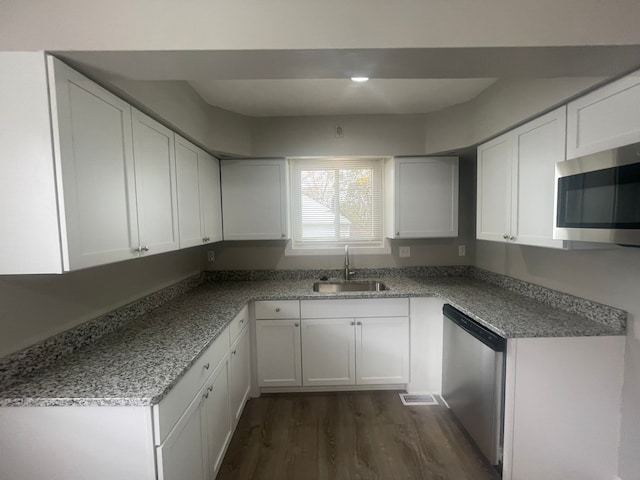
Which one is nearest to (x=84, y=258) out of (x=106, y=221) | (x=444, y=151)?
(x=106, y=221)

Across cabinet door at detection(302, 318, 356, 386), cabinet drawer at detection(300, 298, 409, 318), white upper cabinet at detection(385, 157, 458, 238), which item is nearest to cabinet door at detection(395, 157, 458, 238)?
white upper cabinet at detection(385, 157, 458, 238)

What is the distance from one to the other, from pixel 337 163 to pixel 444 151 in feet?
3.52

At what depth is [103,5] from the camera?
0.97 m

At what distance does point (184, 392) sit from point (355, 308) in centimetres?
147

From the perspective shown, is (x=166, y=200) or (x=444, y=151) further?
(x=444, y=151)

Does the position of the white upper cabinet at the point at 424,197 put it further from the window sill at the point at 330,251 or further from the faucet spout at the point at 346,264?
the faucet spout at the point at 346,264

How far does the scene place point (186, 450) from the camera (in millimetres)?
1228

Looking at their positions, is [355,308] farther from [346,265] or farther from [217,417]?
[217,417]

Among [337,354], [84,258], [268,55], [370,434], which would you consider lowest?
[370,434]

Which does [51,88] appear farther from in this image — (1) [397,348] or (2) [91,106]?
(1) [397,348]

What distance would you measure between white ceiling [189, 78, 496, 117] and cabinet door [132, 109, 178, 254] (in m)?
0.61

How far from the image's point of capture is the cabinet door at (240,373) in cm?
193

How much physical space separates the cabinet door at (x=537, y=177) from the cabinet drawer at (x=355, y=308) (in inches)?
40.1

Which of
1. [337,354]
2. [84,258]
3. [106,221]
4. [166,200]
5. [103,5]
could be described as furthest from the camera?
[337,354]
